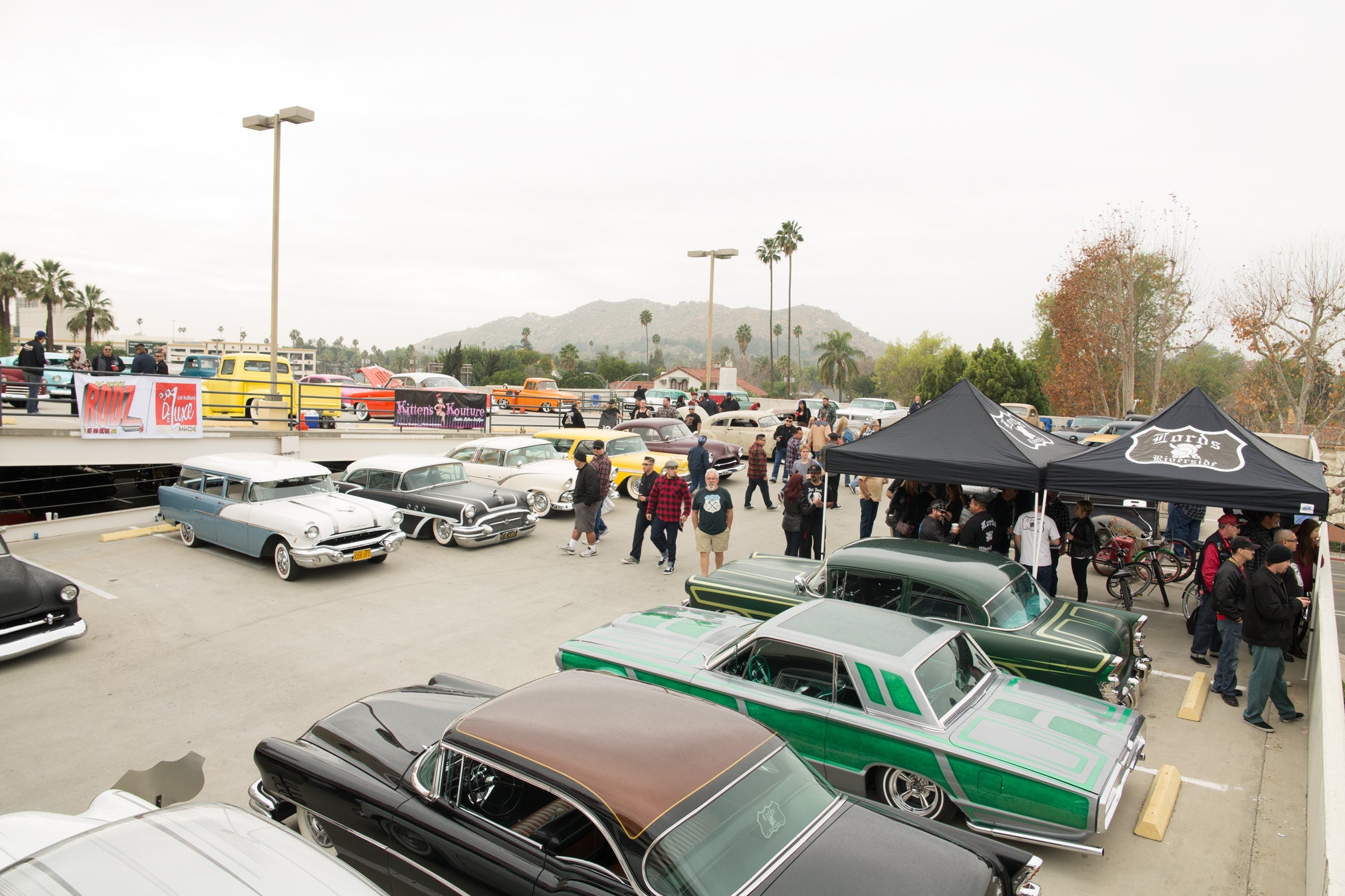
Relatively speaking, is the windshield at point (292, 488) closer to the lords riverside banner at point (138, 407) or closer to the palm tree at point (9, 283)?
the lords riverside banner at point (138, 407)

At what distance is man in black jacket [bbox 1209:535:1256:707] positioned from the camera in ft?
23.2

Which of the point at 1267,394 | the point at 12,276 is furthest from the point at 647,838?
the point at 12,276

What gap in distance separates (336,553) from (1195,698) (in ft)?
32.8

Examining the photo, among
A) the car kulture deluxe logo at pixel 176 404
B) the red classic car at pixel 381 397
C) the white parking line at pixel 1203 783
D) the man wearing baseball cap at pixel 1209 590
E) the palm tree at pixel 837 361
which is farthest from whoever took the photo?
the palm tree at pixel 837 361

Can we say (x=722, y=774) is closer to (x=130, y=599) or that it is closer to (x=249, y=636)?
(x=249, y=636)

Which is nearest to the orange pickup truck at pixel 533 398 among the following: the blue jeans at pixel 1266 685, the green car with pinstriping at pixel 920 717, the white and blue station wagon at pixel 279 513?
the white and blue station wagon at pixel 279 513

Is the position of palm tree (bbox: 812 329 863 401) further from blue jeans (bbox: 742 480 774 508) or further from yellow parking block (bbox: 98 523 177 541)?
yellow parking block (bbox: 98 523 177 541)

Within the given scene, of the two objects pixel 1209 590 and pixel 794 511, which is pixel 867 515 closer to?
pixel 794 511

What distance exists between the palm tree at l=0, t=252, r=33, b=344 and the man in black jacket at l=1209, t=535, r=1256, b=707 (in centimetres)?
7466

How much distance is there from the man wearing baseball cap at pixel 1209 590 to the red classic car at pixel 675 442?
11.0 metres

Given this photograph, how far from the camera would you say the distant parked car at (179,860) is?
8.43ft

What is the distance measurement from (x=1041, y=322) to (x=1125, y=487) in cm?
5935

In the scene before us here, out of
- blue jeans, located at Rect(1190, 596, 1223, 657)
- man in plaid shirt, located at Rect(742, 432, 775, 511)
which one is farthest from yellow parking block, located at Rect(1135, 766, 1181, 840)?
man in plaid shirt, located at Rect(742, 432, 775, 511)

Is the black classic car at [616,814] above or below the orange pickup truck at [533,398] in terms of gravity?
below
